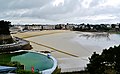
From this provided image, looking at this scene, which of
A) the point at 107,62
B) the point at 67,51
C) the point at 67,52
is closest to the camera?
the point at 107,62

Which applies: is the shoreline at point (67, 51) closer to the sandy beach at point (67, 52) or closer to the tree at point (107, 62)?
the sandy beach at point (67, 52)

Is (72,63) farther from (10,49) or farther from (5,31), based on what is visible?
(5,31)

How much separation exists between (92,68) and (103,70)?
3.22ft

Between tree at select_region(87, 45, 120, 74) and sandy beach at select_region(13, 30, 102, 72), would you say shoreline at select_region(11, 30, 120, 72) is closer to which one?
sandy beach at select_region(13, 30, 102, 72)

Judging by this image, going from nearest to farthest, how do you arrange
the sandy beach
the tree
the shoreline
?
the tree, the sandy beach, the shoreline

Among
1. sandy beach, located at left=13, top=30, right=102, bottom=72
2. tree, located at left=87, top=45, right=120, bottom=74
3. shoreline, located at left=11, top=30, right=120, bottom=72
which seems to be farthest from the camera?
shoreline, located at left=11, top=30, right=120, bottom=72

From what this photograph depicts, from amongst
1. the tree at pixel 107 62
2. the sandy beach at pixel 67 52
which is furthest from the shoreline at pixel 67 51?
the tree at pixel 107 62

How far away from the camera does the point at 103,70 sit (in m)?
20.6

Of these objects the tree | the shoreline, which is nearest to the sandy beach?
the shoreline

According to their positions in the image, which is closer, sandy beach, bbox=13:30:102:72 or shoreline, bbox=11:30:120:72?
sandy beach, bbox=13:30:102:72

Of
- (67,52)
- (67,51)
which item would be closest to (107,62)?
(67,52)

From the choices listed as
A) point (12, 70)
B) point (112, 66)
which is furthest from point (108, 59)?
point (12, 70)

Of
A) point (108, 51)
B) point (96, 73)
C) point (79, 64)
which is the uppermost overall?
point (108, 51)

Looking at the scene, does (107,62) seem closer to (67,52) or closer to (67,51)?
(67,52)
